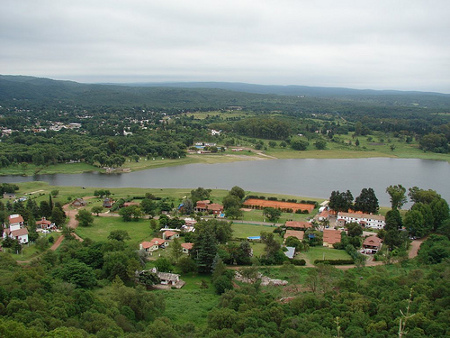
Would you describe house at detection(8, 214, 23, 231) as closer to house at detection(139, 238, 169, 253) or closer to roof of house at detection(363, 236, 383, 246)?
house at detection(139, 238, 169, 253)

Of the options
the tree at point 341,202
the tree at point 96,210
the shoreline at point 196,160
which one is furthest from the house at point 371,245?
the shoreline at point 196,160

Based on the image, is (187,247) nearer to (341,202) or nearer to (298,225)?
(298,225)

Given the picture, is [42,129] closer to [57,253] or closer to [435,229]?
[57,253]

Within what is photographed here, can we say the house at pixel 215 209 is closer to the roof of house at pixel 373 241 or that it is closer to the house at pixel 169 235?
the house at pixel 169 235

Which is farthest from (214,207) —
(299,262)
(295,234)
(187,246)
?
(299,262)

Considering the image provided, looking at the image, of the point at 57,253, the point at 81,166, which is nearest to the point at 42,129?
the point at 81,166
